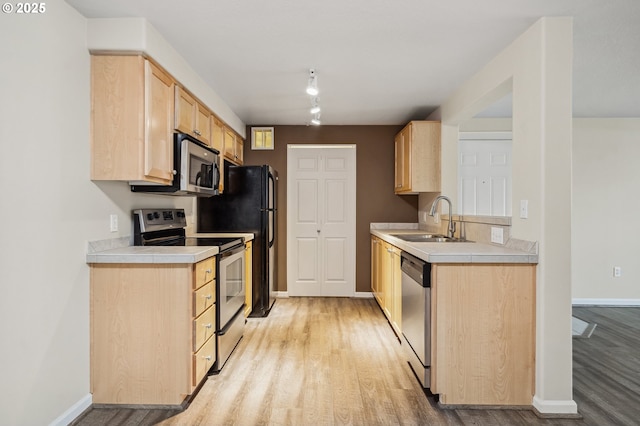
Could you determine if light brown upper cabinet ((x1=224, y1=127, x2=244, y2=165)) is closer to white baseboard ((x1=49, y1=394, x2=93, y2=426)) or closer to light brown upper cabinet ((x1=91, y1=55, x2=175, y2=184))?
light brown upper cabinet ((x1=91, y1=55, x2=175, y2=184))

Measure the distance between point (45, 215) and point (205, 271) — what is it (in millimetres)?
905

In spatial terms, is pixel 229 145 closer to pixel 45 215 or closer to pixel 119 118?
pixel 119 118

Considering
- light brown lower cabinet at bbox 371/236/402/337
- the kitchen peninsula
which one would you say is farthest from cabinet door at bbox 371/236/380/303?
the kitchen peninsula

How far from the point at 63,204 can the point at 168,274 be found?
0.67 metres

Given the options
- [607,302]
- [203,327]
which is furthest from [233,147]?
[607,302]

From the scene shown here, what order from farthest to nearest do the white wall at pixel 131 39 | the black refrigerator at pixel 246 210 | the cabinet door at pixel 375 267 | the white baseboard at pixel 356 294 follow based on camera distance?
the white baseboard at pixel 356 294
the cabinet door at pixel 375 267
the black refrigerator at pixel 246 210
the white wall at pixel 131 39

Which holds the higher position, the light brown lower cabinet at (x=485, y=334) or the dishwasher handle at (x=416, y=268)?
the dishwasher handle at (x=416, y=268)

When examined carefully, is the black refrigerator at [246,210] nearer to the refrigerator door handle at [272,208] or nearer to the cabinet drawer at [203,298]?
the refrigerator door handle at [272,208]

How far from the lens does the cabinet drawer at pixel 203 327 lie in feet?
7.07

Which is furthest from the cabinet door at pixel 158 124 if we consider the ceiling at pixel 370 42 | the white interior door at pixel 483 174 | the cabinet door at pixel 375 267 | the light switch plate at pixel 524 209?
the white interior door at pixel 483 174

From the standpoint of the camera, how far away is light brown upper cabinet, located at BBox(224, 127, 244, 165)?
3.95 m

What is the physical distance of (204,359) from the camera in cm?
231

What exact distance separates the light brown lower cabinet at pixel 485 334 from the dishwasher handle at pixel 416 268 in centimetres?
7

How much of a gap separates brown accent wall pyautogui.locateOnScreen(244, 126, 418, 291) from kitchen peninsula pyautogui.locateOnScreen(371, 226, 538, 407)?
2.71 meters
